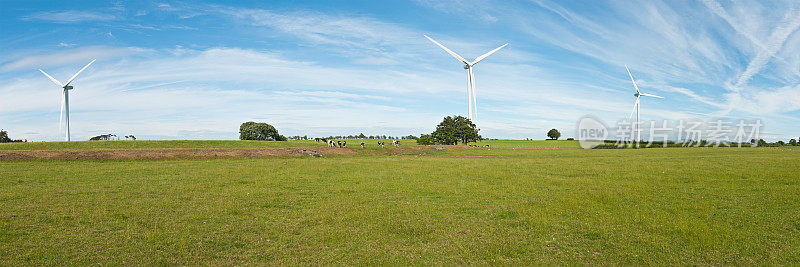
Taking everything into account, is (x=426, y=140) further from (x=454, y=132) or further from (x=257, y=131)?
(x=257, y=131)

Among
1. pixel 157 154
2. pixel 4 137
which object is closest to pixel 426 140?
pixel 157 154

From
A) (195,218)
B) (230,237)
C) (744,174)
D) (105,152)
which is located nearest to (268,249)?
(230,237)

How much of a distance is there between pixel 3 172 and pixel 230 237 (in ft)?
73.7

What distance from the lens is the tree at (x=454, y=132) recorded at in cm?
8725

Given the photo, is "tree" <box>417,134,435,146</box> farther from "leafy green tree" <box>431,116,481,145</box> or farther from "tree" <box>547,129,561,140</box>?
"tree" <box>547,129,561,140</box>

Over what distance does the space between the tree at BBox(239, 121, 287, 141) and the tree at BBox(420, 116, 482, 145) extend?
3619 centimetres

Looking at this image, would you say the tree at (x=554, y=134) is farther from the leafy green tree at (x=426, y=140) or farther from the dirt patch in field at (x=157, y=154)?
the dirt patch in field at (x=157, y=154)

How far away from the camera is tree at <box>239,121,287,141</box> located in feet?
277

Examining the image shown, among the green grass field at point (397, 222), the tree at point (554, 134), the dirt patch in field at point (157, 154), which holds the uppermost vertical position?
the tree at point (554, 134)

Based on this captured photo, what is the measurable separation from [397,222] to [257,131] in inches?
3167

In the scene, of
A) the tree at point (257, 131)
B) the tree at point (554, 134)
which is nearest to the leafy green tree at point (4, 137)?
the tree at point (257, 131)

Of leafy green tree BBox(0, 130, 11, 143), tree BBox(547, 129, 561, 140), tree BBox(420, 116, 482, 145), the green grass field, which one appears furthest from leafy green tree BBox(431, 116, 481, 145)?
leafy green tree BBox(0, 130, 11, 143)

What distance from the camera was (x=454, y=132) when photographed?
88.6 metres

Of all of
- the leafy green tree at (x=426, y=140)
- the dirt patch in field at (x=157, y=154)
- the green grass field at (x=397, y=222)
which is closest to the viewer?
the green grass field at (x=397, y=222)
